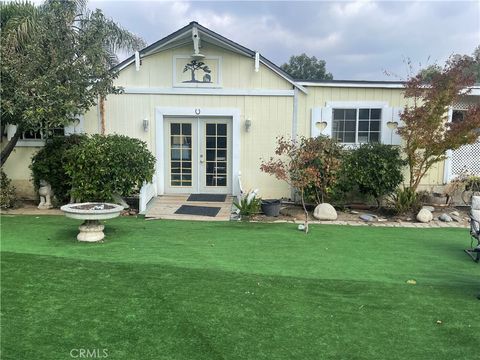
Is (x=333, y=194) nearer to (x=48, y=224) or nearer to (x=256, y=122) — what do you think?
(x=256, y=122)

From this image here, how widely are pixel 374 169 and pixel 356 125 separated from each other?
1.56 metres

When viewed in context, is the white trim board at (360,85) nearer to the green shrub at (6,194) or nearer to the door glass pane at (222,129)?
the door glass pane at (222,129)

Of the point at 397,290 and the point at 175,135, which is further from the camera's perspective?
the point at 175,135

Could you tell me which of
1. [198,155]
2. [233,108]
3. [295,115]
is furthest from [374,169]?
[198,155]

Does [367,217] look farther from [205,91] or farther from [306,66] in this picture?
[306,66]

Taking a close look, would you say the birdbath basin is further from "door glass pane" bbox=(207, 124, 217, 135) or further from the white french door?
"door glass pane" bbox=(207, 124, 217, 135)

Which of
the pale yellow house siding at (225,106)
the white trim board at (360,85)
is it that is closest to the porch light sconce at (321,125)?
the pale yellow house siding at (225,106)

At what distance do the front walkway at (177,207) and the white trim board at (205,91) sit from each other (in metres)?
2.67

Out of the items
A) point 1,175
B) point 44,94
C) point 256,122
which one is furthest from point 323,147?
point 1,175

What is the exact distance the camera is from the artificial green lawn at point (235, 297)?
3.50 m

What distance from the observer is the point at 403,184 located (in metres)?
10.2

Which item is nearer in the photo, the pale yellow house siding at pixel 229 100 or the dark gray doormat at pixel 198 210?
the dark gray doormat at pixel 198 210

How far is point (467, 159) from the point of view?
1109 centimetres

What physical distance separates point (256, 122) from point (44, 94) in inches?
197
